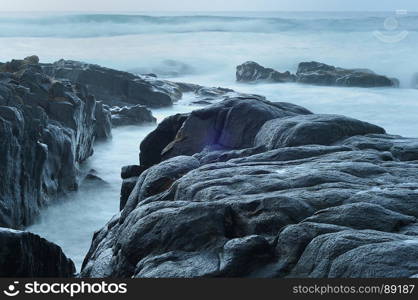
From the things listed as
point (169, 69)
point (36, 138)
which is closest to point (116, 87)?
point (36, 138)

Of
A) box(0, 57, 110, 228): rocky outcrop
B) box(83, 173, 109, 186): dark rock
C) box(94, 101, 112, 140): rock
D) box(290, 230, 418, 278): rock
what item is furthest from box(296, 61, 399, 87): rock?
box(290, 230, 418, 278): rock

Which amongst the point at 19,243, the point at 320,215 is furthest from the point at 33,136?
the point at 320,215

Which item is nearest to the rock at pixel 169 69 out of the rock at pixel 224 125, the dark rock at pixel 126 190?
the rock at pixel 224 125

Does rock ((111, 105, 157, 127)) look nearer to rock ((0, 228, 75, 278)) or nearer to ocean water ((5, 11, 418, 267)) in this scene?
ocean water ((5, 11, 418, 267))

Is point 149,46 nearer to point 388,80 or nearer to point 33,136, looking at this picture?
point 388,80

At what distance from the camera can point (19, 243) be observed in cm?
1600

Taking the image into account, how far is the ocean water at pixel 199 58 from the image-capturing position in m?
34.7

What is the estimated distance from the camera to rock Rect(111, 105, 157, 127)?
184ft

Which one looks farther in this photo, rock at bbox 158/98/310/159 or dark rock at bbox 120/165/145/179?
dark rock at bbox 120/165/145/179

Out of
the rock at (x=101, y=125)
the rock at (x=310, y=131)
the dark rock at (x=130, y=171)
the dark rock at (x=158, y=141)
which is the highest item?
the rock at (x=310, y=131)

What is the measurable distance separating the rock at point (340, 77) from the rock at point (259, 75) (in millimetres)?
2248
